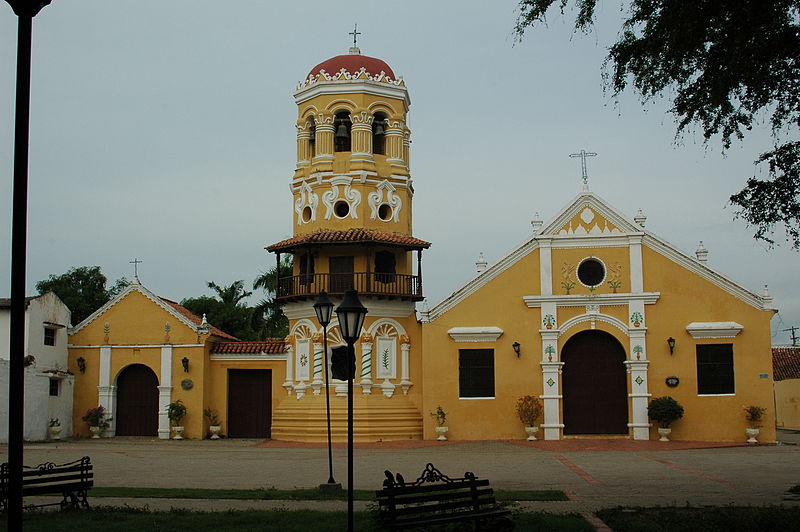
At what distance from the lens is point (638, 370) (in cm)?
2822

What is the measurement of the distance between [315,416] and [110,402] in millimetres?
7612

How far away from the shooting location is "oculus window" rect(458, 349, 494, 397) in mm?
29078

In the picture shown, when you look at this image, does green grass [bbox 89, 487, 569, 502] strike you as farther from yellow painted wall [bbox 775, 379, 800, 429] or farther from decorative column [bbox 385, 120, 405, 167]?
yellow painted wall [bbox 775, 379, 800, 429]

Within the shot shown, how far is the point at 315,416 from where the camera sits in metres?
29.5

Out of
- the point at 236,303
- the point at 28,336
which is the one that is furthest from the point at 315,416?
the point at 236,303

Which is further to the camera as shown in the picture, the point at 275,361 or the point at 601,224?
the point at 275,361

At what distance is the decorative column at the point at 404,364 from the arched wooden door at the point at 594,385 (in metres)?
5.10

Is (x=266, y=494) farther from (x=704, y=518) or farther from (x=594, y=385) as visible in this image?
(x=594, y=385)

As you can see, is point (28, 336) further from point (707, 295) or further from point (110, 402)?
point (707, 295)

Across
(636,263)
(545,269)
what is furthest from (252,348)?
(636,263)

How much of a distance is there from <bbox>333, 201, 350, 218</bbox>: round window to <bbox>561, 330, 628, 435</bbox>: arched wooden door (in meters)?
8.65

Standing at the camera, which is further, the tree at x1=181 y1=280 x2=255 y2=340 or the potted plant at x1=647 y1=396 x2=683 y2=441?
the tree at x1=181 y1=280 x2=255 y2=340

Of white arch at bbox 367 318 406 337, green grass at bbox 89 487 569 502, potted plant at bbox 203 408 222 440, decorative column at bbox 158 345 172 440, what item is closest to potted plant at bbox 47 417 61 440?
decorative column at bbox 158 345 172 440

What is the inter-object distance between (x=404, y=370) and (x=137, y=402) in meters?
9.50
